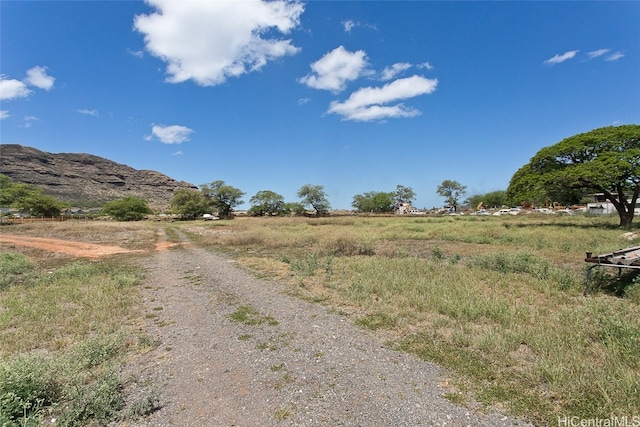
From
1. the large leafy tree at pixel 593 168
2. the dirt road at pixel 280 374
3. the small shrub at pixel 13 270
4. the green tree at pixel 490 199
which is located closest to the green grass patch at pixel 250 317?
the dirt road at pixel 280 374

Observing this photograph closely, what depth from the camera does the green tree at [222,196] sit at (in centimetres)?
8512

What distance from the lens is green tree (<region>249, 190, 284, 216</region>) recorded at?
9088 centimetres

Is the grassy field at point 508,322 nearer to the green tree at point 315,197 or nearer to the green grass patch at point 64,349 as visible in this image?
the green grass patch at point 64,349

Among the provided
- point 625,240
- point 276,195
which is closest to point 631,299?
point 625,240

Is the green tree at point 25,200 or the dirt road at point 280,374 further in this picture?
the green tree at point 25,200

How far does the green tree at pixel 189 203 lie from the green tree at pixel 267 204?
16543 millimetres

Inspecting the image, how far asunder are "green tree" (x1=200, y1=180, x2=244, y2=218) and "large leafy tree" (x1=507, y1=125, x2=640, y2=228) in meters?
73.1

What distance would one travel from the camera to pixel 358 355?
5.00 metres

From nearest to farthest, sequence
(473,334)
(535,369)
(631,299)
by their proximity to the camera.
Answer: (535,369) → (473,334) → (631,299)

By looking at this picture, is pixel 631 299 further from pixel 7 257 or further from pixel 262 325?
pixel 7 257

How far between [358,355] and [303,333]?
1.44 m

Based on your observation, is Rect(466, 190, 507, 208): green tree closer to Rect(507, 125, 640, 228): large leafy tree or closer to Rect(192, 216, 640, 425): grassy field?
Rect(507, 125, 640, 228): large leafy tree

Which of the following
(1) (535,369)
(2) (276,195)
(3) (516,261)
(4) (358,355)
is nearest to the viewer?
(1) (535,369)

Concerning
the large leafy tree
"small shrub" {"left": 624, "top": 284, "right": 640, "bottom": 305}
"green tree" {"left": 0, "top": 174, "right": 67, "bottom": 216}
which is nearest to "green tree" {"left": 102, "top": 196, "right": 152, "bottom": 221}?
"green tree" {"left": 0, "top": 174, "right": 67, "bottom": 216}
